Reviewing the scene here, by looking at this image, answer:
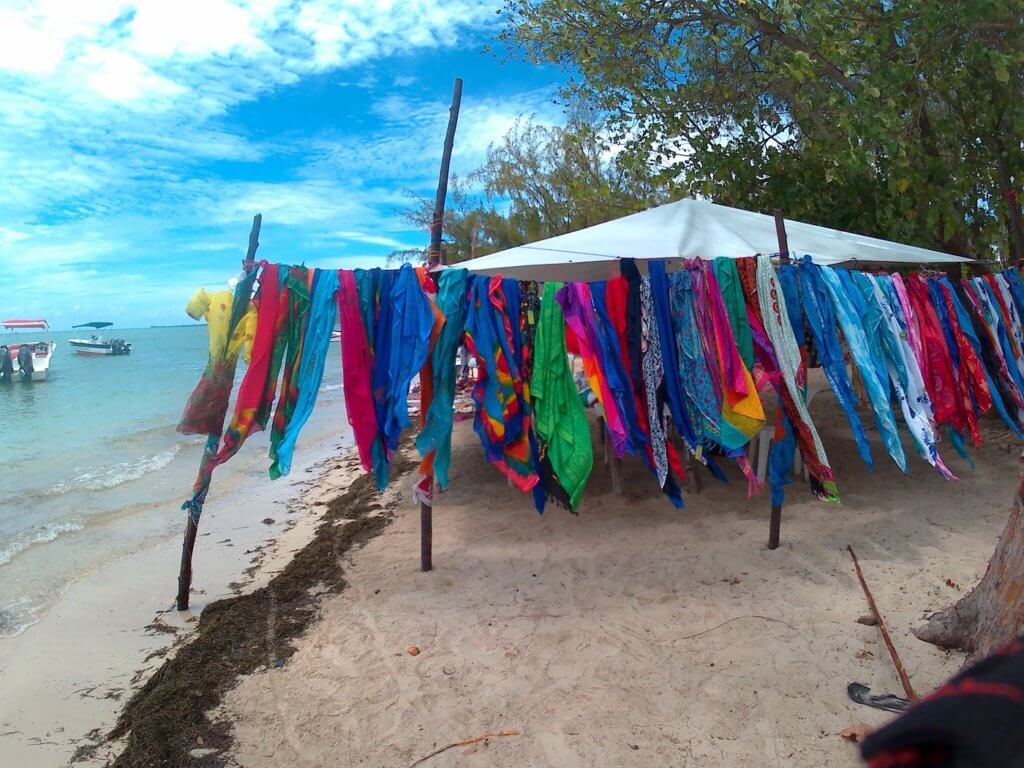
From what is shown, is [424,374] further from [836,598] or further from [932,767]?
[932,767]

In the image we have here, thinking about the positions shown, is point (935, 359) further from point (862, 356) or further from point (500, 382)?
point (500, 382)

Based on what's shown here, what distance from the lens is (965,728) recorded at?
1.75 ft

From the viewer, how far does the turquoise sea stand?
18.5ft

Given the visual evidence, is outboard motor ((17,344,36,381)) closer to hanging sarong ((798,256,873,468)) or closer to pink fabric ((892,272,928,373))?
hanging sarong ((798,256,873,468))

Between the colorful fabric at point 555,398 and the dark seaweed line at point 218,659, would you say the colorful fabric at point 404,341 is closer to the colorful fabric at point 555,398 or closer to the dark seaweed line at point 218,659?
the colorful fabric at point 555,398

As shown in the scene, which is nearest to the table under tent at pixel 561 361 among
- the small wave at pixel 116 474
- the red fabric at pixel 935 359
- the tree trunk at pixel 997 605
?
the red fabric at pixel 935 359

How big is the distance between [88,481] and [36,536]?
277 centimetres

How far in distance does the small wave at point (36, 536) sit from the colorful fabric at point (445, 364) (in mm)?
4830

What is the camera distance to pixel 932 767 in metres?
0.54

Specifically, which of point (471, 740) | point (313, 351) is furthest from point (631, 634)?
point (313, 351)

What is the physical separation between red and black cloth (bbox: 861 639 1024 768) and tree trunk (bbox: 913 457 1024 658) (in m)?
1.87

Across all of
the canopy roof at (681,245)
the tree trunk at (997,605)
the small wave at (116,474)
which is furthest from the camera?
the small wave at (116,474)

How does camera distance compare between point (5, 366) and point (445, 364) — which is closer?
point (445, 364)

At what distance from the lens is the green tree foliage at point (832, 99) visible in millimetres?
5988
